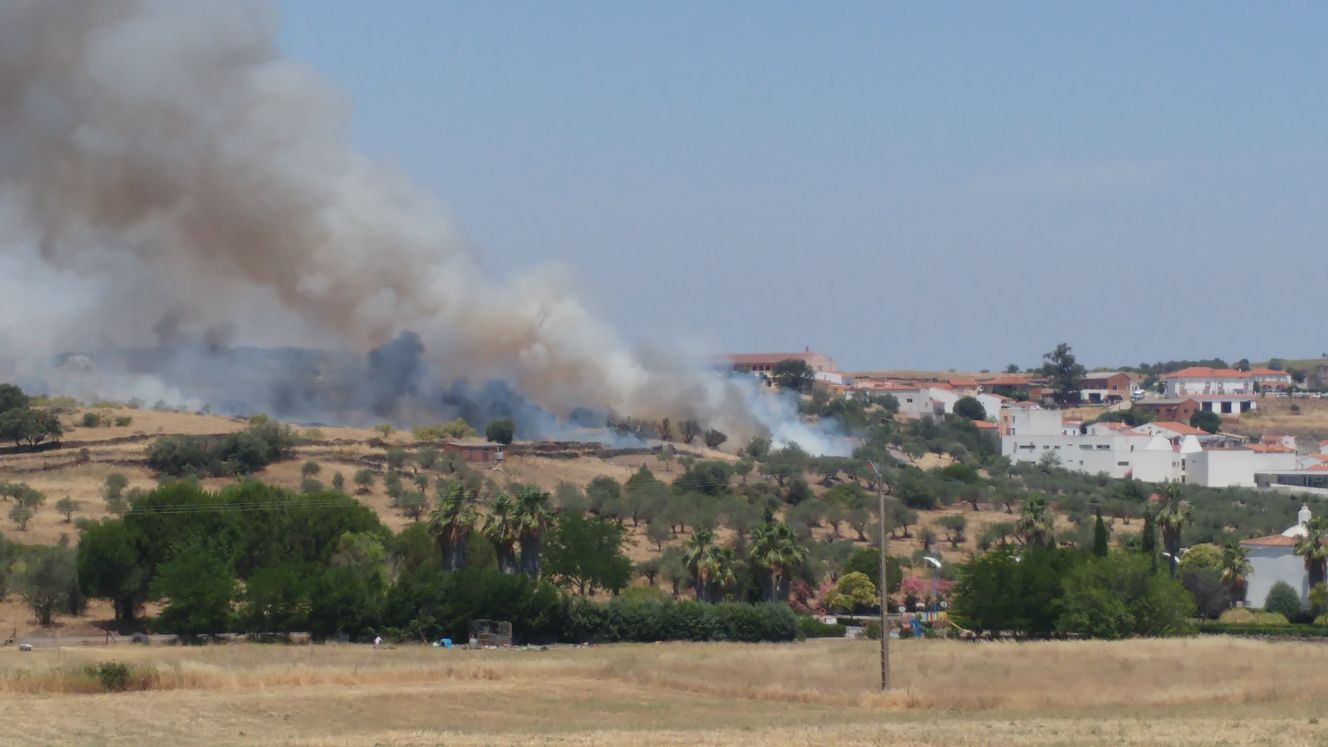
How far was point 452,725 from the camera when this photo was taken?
132 feet

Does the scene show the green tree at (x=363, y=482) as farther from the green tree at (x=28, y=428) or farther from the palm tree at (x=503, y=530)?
the palm tree at (x=503, y=530)

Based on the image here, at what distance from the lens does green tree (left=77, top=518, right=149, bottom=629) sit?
2751 inches

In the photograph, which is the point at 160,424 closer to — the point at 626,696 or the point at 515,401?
the point at 515,401

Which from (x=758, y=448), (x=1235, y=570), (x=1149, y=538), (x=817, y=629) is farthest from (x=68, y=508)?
(x=758, y=448)

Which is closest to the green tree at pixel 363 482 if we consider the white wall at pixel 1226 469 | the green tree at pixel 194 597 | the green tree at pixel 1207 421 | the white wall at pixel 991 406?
the green tree at pixel 194 597

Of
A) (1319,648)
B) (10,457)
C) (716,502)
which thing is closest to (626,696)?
(1319,648)

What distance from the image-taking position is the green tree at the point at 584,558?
8125cm

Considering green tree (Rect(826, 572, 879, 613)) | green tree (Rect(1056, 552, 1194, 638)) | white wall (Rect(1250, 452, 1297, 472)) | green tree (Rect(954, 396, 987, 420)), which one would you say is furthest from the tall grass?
green tree (Rect(954, 396, 987, 420))

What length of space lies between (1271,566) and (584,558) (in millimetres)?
38147

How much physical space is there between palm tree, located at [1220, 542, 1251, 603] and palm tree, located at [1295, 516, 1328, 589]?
→ 272 cm

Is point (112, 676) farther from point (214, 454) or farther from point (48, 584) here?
point (214, 454)

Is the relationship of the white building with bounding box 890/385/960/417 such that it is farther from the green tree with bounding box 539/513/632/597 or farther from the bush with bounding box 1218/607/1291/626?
the green tree with bounding box 539/513/632/597

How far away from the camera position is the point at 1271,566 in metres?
95.8

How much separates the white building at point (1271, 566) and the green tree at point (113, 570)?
181 feet
